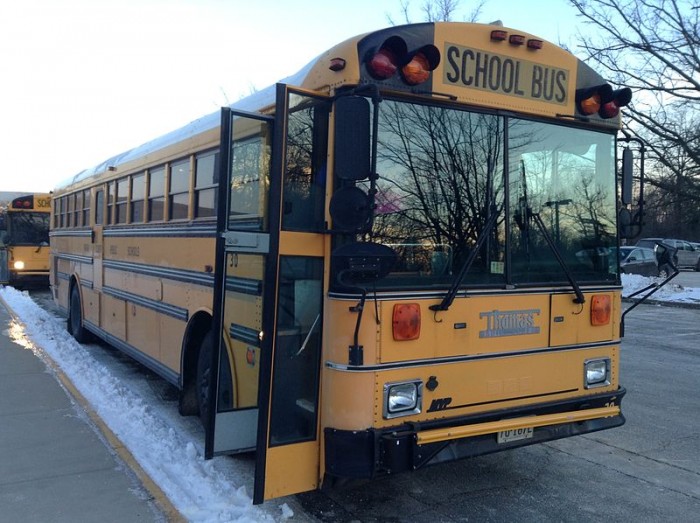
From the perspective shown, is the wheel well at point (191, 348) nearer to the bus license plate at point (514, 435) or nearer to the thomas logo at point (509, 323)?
the thomas logo at point (509, 323)

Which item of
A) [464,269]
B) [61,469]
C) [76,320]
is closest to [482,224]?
[464,269]

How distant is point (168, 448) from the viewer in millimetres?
4961

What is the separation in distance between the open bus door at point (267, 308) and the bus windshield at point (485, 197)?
0.53m

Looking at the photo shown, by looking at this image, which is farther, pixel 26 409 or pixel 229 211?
pixel 26 409

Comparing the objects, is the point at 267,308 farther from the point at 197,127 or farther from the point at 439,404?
the point at 197,127

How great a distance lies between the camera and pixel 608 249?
4.49 metres

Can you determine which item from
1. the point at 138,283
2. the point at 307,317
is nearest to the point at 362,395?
the point at 307,317

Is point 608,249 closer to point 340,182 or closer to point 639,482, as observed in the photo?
point 639,482

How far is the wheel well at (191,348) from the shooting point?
5.25 meters

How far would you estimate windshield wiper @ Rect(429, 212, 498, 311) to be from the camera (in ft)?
12.0

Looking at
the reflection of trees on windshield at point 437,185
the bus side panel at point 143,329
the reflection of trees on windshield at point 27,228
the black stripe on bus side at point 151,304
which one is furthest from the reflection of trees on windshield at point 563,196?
the reflection of trees on windshield at point 27,228

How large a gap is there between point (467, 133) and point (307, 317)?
4.77 ft

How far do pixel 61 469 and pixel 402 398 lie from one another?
8.90 feet

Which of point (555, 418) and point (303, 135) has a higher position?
point (303, 135)
